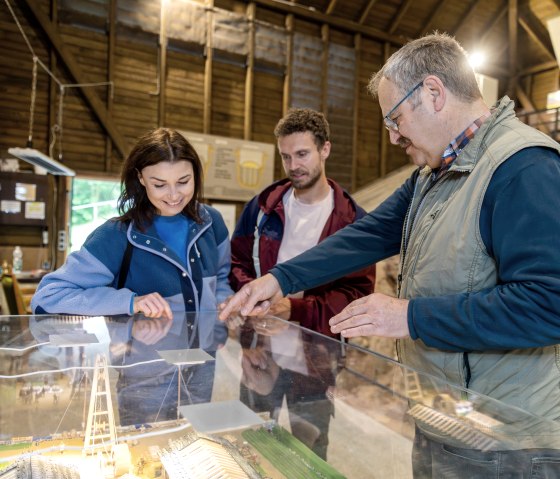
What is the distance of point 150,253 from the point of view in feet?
6.21

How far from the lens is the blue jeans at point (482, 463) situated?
764 mm

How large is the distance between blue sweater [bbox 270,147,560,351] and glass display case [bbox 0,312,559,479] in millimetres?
152

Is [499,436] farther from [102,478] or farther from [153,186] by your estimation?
[153,186]

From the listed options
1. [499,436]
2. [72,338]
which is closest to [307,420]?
[499,436]

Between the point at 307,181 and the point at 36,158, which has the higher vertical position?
the point at 36,158

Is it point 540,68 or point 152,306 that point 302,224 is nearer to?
point 152,306

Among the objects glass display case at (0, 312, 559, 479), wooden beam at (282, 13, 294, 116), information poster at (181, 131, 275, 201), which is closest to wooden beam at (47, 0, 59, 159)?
information poster at (181, 131, 275, 201)

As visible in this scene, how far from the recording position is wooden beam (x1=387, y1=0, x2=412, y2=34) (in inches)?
387

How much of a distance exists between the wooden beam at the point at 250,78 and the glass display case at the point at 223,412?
7275 mm

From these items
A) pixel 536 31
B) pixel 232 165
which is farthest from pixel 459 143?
pixel 536 31

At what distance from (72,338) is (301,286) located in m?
0.83

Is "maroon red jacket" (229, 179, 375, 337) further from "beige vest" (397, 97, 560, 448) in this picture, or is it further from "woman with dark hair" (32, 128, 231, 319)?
"beige vest" (397, 97, 560, 448)

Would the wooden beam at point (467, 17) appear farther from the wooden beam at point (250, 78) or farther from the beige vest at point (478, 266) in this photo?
the beige vest at point (478, 266)

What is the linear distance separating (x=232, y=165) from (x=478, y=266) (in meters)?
7.21
